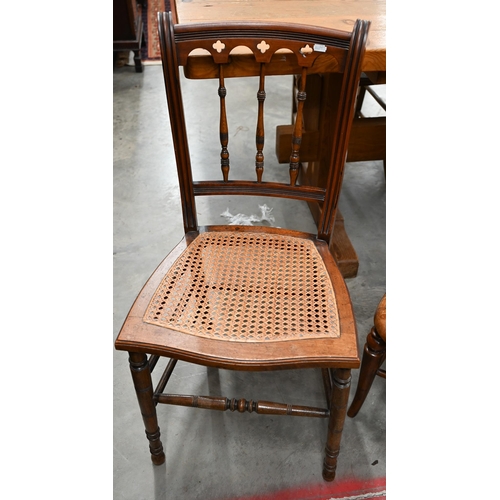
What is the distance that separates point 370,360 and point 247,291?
400 mm

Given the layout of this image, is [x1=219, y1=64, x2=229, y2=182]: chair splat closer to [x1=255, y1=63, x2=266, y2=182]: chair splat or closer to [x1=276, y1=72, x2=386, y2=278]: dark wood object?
[x1=255, y1=63, x2=266, y2=182]: chair splat

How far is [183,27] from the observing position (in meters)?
1.05

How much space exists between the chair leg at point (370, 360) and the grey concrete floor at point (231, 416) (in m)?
0.18

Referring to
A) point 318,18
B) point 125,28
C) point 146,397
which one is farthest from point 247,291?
point 125,28

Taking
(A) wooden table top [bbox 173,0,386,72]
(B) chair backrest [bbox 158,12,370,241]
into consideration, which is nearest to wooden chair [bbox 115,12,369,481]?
(B) chair backrest [bbox 158,12,370,241]

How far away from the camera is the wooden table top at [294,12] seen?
143 cm

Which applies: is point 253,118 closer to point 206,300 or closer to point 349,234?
point 349,234

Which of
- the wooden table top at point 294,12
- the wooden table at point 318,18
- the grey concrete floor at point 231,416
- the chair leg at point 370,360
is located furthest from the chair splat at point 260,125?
the grey concrete floor at point 231,416

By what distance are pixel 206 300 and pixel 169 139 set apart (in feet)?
6.18

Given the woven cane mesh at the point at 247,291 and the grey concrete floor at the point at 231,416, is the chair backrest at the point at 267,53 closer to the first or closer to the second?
the woven cane mesh at the point at 247,291

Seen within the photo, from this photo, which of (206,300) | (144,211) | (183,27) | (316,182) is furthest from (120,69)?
(206,300)

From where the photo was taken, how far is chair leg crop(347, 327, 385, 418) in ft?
3.91

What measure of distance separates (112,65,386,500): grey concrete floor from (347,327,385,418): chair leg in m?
0.18

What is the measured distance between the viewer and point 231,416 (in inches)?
58.5
